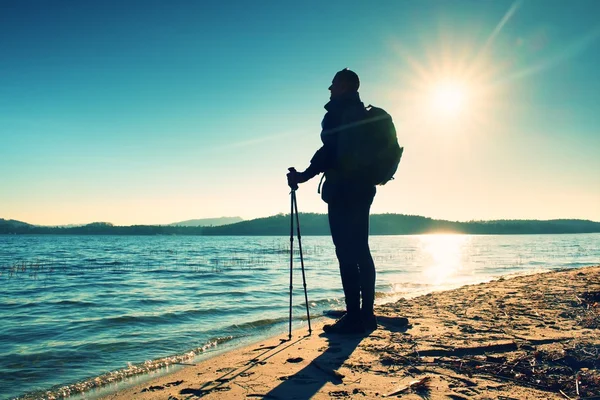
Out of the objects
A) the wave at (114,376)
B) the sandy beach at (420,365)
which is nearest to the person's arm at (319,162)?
the sandy beach at (420,365)

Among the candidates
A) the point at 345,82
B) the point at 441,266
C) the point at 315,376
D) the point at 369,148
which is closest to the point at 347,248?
the point at 369,148

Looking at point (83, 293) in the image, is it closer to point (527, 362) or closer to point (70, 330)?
point (70, 330)

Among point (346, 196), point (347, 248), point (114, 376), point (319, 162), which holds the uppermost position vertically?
point (319, 162)

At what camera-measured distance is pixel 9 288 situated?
49.2 ft

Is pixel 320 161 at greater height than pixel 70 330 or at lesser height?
greater

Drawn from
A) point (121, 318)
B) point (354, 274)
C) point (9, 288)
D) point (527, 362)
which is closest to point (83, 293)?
point (9, 288)

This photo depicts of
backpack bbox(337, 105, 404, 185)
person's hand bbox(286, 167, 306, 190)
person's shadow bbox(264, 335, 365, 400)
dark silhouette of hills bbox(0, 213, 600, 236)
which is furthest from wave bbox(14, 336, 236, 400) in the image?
dark silhouette of hills bbox(0, 213, 600, 236)

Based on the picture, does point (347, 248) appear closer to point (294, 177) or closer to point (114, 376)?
point (294, 177)

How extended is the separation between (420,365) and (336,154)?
269cm

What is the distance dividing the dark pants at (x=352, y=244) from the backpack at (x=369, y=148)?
37cm

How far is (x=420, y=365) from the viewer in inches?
147

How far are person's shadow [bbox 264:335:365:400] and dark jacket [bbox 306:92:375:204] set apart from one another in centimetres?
192

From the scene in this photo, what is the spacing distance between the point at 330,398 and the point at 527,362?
6.51 feet

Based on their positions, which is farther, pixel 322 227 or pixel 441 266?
pixel 322 227
